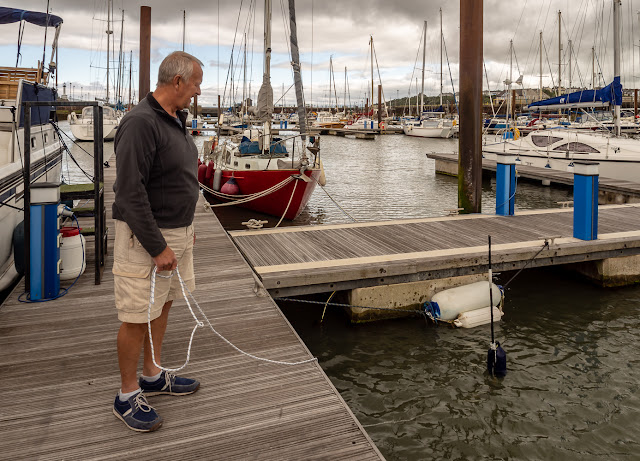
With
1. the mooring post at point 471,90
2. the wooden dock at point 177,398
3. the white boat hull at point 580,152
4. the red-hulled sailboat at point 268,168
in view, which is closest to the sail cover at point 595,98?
the white boat hull at point 580,152

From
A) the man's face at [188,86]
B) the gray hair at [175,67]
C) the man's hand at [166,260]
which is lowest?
the man's hand at [166,260]

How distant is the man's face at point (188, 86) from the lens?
277 centimetres

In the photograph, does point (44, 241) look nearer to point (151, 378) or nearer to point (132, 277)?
point (151, 378)

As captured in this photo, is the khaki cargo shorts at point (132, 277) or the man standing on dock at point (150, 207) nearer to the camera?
the man standing on dock at point (150, 207)

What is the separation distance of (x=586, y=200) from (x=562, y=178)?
11243 millimetres

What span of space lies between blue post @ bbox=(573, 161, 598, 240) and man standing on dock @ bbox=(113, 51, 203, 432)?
6.53m

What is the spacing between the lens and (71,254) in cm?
547

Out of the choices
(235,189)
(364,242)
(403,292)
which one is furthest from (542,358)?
(235,189)

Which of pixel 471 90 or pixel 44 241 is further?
pixel 471 90

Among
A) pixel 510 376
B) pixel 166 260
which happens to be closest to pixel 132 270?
pixel 166 260

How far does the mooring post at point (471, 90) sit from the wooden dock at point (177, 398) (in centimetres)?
602

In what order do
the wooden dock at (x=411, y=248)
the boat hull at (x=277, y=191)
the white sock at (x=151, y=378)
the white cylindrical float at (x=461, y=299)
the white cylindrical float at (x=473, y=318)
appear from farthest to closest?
the boat hull at (x=277, y=191) < the white cylindrical float at (x=461, y=299) < the white cylindrical float at (x=473, y=318) < the wooden dock at (x=411, y=248) < the white sock at (x=151, y=378)

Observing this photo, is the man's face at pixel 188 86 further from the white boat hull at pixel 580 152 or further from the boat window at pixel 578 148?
the boat window at pixel 578 148

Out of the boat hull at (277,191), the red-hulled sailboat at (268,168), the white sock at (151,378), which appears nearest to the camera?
the white sock at (151,378)
